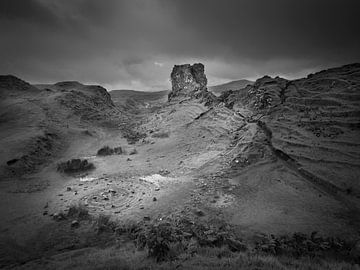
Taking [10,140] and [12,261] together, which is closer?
[12,261]

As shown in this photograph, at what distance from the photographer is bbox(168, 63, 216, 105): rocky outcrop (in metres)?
28.7

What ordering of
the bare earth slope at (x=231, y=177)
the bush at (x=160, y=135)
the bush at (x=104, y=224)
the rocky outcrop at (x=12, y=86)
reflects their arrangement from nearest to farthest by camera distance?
the bare earth slope at (x=231, y=177), the bush at (x=104, y=224), the bush at (x=160, y=135), the rocky outcrop at (x=12, y=86)

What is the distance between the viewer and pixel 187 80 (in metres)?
29.4

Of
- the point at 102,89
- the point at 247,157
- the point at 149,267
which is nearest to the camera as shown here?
the point at 149,267

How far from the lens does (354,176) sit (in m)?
8.43

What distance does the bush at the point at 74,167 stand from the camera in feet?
43.5

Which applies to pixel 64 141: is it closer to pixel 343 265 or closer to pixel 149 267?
pixel 149 267

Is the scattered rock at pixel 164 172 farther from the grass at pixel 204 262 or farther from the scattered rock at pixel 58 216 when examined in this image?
the grass at pixel 204 262

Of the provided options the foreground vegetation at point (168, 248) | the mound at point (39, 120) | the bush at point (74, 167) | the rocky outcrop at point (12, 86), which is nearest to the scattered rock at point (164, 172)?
the foreground vegetation at point (168, 248)

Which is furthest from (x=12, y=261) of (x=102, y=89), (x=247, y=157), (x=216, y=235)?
(x=102, y=89)

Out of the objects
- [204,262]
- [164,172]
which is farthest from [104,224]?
[164,172]

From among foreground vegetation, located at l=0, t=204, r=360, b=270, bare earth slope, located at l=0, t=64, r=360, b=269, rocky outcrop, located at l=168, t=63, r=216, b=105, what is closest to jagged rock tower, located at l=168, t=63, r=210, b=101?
rocky outcrop, located at l=168, t=63, r=216, b=105

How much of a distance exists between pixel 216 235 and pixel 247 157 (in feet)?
18.3

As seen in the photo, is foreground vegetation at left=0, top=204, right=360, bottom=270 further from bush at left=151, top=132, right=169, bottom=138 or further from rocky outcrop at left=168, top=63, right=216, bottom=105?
rocky outcrop at left=168, top=63, right=216, bottom=105
